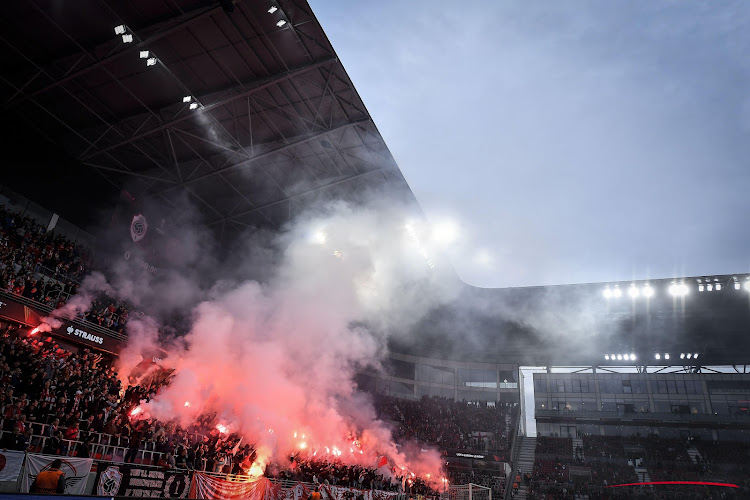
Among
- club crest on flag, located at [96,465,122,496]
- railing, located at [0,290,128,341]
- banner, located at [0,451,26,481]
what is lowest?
club crest on flag, located at [96,465,122,496]

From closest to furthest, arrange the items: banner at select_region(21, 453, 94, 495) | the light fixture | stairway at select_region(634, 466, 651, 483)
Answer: banner at select_region(21, 453, 94, 495)
the light fixture
stairway at select_region(634, 466, 651, 483)

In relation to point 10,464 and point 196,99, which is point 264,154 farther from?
point 10,464

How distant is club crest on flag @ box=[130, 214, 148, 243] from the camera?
17172mm

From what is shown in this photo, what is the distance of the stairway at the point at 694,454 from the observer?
87.0ft

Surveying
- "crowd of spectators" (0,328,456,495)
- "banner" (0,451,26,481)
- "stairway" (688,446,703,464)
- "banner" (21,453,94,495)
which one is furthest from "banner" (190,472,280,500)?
Result: "stairway" (688,446,703,464)

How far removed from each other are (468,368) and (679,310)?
1453 centimetres

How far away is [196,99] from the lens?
1428 centimetres

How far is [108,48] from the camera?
1263 centimetres

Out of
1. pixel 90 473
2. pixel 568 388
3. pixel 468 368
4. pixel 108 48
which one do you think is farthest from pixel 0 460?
pixel 568 388

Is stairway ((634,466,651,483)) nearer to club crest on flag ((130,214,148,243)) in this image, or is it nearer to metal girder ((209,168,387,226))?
metal girder ((209,168,387,226))

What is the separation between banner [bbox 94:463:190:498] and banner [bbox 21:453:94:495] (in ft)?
0.74

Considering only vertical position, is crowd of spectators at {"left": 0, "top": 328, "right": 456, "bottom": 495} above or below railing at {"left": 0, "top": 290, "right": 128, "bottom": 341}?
below

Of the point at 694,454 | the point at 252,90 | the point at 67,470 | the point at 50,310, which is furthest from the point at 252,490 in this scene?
the point at 694,454

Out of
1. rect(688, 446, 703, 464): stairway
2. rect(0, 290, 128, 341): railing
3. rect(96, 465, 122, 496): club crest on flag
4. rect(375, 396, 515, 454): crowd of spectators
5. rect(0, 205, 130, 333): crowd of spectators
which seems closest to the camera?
rect(96, 465, 122, 496): club crest on flag
